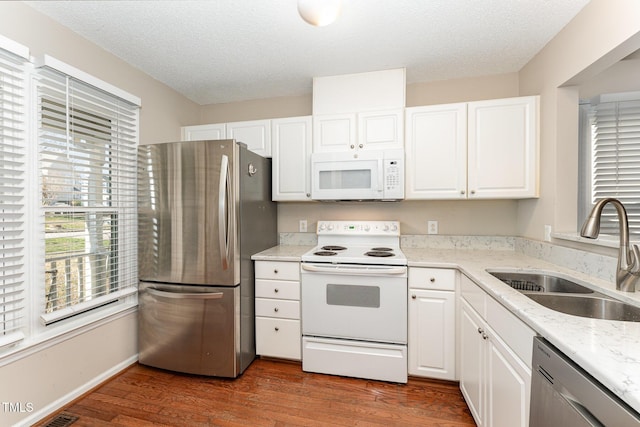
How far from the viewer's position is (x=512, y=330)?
3.79ft

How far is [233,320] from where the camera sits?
2055 millimetres

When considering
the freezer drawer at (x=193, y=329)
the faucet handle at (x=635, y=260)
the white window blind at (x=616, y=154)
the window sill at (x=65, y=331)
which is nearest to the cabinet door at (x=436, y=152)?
the white window blind at (x=616, y=154)

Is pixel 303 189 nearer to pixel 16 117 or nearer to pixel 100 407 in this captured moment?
pixel 16 117

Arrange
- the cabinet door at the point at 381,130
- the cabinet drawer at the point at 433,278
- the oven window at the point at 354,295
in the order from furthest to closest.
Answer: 1. the cabinet door at the point at 381,130
2. the oven window at the point at 354,295
3. the cabinet drawer at the point at 433,278

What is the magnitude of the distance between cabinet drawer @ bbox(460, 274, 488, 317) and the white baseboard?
8.44 ft

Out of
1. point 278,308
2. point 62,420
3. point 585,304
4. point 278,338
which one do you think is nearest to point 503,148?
point 585,304

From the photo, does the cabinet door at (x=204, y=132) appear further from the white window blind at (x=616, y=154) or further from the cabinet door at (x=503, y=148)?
the white window blind at (x=616, y=154)

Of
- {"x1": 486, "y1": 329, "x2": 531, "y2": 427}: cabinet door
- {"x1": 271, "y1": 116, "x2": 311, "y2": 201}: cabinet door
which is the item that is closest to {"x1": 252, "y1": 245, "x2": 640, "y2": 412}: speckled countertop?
{"x1": 486, "y1": 329, "x2": 531, "y2": 427}: cabinet door

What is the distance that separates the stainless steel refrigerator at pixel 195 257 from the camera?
6.66 feet

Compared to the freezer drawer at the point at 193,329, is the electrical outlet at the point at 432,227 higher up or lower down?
higher up

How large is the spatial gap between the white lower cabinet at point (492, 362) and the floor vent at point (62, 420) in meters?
2.34

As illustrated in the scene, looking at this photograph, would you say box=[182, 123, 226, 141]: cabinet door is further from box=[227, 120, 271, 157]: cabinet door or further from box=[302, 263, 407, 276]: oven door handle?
box=[302, 263, 407, 276]: oven door handle

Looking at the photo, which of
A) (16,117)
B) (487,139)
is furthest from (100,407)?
(487,139)

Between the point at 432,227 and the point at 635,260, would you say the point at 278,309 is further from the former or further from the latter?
the point at 635,260
